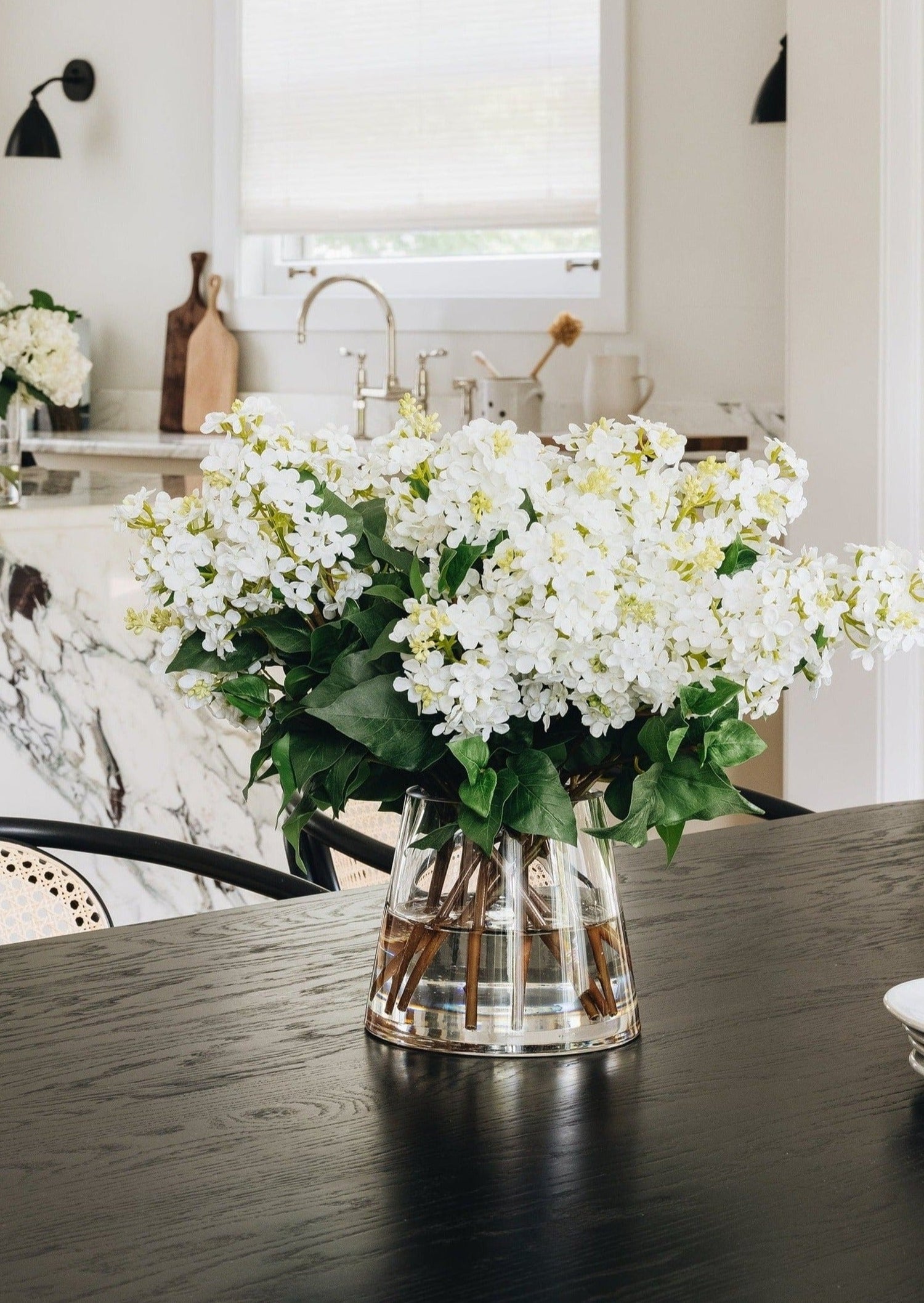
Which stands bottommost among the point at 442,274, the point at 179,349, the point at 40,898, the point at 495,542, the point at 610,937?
the point at 40,898

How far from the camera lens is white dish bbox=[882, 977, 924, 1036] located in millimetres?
820

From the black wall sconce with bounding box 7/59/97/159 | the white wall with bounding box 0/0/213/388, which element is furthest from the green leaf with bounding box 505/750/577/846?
the black wall sconce with bounding box 7/59/97/159

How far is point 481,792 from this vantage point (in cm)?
76

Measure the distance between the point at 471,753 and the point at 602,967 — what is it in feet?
0.52

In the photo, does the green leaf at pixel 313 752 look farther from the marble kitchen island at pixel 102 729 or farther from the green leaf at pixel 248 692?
the marble kitchen island at pixel 102 729

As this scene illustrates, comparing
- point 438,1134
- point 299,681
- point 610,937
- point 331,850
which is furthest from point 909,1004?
point 331,850

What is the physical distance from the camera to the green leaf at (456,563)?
75cm

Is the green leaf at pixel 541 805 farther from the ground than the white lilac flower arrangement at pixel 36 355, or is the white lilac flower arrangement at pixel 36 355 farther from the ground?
the white lilac flower arrangement at pixel 36 355

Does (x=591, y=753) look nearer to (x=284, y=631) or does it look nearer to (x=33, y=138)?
(x=284, y=631)

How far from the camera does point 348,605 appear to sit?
0.81 metres

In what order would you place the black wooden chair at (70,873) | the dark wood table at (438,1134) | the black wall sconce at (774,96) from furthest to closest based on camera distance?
the black wall sconce at (774,96) < the black wooden chair at (70,873) < the dark wood table at (438,1134)

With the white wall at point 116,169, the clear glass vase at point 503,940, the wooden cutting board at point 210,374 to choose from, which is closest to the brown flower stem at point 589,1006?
the clear glass vase at point 503,940

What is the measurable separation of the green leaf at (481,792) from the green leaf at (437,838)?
5 cm

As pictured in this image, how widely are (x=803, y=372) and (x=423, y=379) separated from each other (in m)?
1.58
